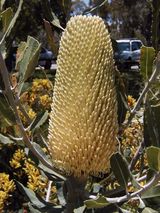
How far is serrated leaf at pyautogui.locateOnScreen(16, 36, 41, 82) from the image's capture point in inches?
64.5

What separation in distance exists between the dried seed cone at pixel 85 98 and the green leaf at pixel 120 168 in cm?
5

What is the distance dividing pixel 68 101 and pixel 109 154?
190mm

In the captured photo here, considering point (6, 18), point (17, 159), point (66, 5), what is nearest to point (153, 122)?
point (6, 18)

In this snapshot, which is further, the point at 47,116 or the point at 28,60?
the point at 47,116

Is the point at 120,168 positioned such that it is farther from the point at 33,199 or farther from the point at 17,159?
the point at 17,159

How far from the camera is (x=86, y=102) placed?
151cm

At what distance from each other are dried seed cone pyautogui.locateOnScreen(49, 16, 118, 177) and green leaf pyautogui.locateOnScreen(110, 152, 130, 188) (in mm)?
49

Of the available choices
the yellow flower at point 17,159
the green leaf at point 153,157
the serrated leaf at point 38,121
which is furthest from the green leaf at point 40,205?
the yellow flower at point 17,159

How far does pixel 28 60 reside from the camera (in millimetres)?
1659

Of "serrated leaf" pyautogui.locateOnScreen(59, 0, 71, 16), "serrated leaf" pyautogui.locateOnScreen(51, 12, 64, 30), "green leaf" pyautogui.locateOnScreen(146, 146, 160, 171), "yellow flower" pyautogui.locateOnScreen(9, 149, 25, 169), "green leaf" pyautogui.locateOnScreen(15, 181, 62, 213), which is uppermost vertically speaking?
"serrated leaf" pyautogui.locateOnScreen(59, 0, 71, 16)

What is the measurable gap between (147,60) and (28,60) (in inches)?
14.1

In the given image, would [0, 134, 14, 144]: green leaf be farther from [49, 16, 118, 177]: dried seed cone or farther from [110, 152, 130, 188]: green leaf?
[110, 152, 130, 188]: green leaf

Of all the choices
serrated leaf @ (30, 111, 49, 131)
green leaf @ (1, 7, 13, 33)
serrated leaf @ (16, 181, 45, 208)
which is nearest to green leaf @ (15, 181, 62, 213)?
serrated leaf @ (16, 181, 45, 208)

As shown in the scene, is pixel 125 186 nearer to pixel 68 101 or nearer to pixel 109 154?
pixel 109 154
